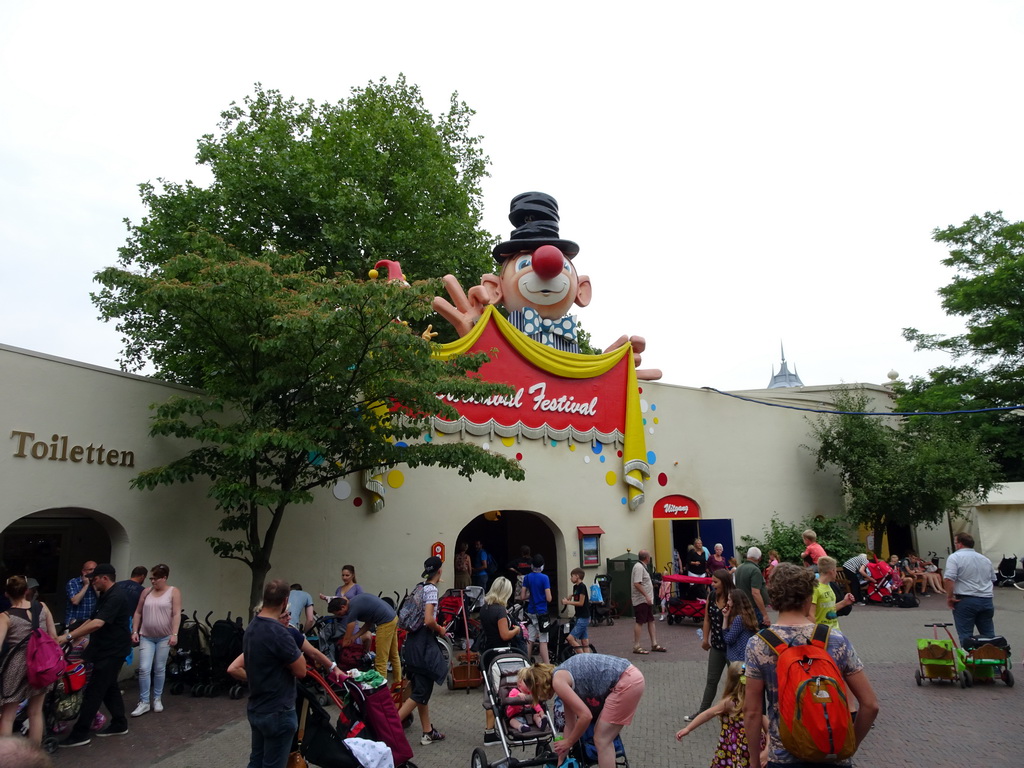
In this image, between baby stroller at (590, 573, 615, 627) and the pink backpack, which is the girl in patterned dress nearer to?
the pink backpack

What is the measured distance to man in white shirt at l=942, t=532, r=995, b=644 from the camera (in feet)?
26.6

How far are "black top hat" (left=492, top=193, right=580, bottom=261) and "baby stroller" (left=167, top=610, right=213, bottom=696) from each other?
32.4 ft

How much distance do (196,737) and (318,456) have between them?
367cm

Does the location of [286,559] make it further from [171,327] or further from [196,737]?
[171,327]

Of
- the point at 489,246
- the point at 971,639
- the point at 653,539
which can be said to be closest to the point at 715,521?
the point at 653,539

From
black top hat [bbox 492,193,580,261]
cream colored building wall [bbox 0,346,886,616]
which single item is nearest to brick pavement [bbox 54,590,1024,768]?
cream colored building wall [bbox 0,346,886,616]

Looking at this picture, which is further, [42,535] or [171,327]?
[171,327]

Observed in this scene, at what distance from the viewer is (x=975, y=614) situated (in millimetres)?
8250

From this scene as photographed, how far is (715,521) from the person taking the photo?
1742cm

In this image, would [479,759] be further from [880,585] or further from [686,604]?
[880,585]

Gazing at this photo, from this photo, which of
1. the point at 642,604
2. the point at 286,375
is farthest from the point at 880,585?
the point at 286,375

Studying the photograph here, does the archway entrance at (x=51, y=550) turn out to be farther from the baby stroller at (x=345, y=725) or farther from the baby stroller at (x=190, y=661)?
the baby stroller at (x=345, y=725)

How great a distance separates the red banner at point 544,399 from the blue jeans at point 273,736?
8.80 metres

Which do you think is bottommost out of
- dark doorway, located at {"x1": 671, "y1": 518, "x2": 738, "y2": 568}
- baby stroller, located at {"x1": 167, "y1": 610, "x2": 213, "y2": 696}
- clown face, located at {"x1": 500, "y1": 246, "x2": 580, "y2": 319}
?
baby stroller, located at {"x1": 167, "y1": 610, "x2": 213, "y2": 696}
